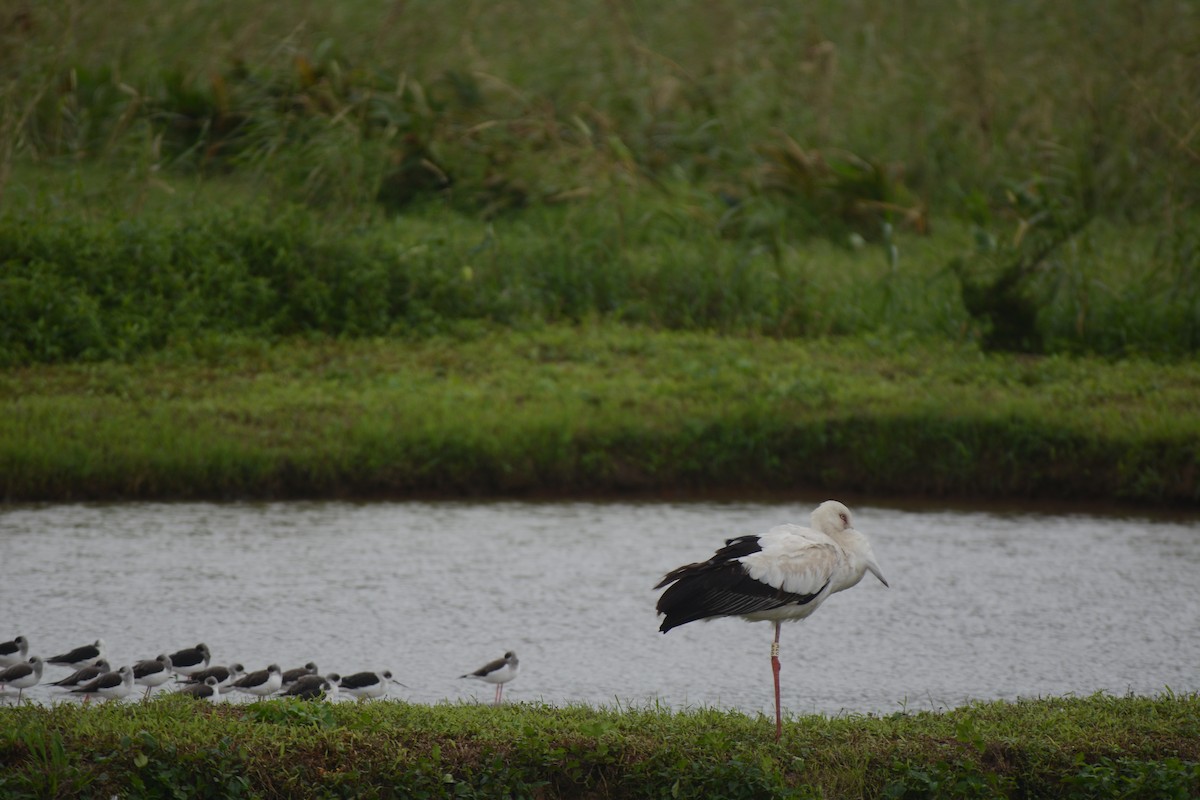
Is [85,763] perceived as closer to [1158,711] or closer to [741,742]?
[741,742]

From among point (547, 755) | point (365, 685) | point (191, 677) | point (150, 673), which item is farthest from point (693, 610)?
point (150, 673)

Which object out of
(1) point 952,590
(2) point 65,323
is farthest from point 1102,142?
(2) point 65,323

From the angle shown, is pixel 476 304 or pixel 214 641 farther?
pixel 476 304

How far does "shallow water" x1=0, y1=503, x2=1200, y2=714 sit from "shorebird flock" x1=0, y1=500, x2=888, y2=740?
0.25 m

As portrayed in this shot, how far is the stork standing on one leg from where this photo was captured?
532 cm

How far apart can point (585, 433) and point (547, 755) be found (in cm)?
461

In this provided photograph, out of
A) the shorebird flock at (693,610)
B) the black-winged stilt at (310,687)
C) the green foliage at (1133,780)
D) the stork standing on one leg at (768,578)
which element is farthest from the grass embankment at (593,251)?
the green foliage at (1133,780)

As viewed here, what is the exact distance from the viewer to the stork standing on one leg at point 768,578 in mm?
5320

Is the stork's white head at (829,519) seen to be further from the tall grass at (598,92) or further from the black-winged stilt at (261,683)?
the tall grass at (598,92)

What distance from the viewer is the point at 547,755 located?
15.5ft

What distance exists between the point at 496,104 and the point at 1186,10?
25.9ft

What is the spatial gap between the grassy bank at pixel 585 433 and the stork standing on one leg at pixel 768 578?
140 inches

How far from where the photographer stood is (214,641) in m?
6.50

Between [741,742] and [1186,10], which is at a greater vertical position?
[1186,10]
